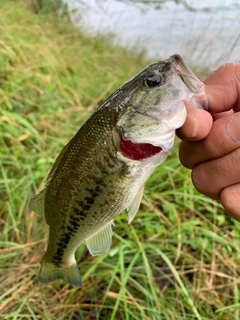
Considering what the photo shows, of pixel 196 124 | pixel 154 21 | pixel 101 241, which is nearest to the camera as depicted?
pixel 196 124

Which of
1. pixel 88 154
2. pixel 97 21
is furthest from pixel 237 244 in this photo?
pixel 97 21

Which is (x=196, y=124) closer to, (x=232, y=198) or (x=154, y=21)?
(x=232, y=198)

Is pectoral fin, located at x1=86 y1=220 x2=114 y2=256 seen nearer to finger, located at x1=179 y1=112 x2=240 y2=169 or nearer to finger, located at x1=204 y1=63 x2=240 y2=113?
finger, located at x1=179 y1=112 x2=240 y2=169

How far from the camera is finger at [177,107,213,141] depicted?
1201mm

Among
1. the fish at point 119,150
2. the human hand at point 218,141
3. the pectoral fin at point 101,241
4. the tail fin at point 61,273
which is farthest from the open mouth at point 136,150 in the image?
the tail fin at point 61,273

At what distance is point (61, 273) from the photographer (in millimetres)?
1937

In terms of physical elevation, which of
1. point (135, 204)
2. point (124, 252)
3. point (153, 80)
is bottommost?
point (124, 252)

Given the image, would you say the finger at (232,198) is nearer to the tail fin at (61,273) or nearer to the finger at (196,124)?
the finger at (196,124)

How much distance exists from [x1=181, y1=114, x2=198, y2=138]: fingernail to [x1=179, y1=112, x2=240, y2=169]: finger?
0.09 meters

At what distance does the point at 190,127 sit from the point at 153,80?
28cm

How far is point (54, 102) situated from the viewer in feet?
12.0

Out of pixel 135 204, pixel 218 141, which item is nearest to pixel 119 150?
pixel 135 204

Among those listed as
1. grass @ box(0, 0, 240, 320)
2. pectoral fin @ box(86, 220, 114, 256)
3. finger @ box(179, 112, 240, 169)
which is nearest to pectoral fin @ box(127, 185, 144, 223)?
pectoral fin @ box(86, 220, 114, 256)

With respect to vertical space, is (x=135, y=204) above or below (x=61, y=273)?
above
